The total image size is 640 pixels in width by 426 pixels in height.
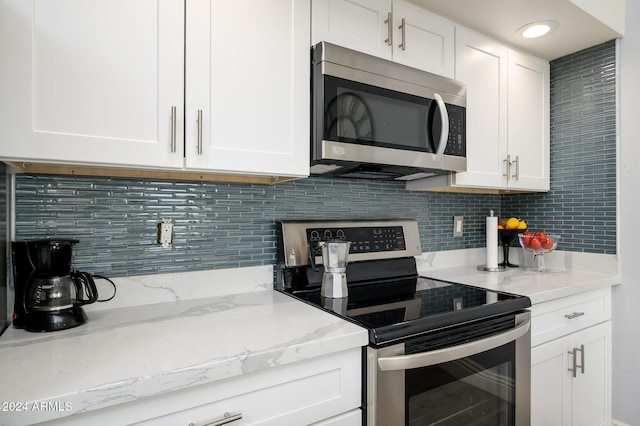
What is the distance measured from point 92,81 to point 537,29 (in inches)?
79.3

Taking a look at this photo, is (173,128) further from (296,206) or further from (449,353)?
(449,353)

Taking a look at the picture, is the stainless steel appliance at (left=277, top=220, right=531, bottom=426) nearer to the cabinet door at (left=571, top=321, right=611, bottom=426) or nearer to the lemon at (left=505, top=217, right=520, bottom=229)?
the cabinet door at (left=571, top=321, right=611, bottom=426)

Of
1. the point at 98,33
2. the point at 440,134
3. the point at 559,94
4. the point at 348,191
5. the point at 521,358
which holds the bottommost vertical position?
the point at 521,358

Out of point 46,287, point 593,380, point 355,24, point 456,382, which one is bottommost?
point 593,380

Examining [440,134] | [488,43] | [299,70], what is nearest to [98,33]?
[299,70]

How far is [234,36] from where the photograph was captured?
1.19 meters

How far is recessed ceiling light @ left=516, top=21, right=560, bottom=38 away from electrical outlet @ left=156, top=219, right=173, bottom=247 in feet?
6.32

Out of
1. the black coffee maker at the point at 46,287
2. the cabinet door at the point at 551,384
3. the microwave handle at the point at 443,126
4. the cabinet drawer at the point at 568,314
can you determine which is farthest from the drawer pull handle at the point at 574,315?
the black coffee maker at the point at 46,287

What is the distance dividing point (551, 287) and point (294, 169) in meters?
1.29

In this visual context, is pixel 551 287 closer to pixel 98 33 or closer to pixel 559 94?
pixel 559 94

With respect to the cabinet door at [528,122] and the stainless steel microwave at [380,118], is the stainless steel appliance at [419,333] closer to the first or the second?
the stainless steel microwave at [380,118]

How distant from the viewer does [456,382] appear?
1.22 m

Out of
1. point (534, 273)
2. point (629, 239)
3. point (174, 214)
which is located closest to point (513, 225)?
point (534, 273)

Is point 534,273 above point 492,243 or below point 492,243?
below
